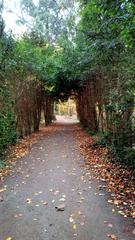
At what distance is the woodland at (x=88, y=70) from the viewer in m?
7.47

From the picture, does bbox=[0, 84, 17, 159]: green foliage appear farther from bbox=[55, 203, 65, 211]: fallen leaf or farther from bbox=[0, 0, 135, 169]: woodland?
bbox=[55, 203, 65, 211]: fallen leaf

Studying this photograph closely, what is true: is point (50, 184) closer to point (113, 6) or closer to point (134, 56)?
point (134, 56)

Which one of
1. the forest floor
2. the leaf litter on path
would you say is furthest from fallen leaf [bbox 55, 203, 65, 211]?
the leaf litter on path

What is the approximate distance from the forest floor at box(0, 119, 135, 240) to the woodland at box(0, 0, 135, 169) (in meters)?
1.32

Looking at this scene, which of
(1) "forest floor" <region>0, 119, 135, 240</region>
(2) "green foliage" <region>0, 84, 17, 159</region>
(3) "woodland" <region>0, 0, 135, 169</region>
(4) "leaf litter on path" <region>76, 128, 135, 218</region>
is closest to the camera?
(1) "forest floor" <region>0, 119, 135, 240</region>

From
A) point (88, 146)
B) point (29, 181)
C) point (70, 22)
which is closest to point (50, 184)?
point (29, 181)

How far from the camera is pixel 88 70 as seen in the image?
51.8 ft

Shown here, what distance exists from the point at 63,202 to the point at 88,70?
9.81 m

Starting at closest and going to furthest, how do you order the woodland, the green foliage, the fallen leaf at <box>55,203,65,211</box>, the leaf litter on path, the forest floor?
the forest floor < the fallen leaf at <box>55,203,65,211</box> < the leaf litter on path < the woodland < the green foliage

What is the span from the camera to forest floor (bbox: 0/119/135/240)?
5496mm

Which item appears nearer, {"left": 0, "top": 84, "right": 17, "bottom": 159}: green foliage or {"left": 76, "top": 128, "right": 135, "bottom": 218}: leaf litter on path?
{"left": 76, "top": 128, "right": 135, "bottom": 218}: leaf litter on path

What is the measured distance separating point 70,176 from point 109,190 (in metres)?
1.77

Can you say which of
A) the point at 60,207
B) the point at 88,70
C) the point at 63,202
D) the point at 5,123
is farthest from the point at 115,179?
the point at 88,70

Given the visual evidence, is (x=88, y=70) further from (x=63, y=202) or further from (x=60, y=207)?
(x=60, y=207)
